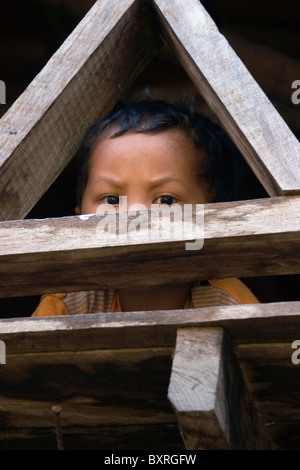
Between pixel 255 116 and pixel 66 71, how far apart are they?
1.57 ft

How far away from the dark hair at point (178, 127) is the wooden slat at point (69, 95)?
6 centimetres

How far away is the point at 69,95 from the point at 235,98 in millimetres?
433

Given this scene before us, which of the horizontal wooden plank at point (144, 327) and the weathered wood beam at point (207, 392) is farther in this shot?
the horizontal wooden plank at point (144, 327)

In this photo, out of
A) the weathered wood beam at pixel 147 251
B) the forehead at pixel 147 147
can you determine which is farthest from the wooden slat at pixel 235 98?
the forehead at pixel 147 147

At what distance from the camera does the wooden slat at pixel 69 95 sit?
79.7 inches

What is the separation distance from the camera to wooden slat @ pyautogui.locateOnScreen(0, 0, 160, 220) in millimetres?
2025

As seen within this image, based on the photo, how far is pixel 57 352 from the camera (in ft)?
5.59

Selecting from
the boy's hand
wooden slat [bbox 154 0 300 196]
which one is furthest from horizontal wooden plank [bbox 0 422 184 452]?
wooden slat [bbox 154 0 300 196]

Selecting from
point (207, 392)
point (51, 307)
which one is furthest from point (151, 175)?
point (207, 392)

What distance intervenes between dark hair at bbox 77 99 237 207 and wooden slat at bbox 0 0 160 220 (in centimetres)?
6

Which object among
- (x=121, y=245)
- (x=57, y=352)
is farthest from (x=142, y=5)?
(x=57, y=352)

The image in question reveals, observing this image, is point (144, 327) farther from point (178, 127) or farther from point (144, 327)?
point (178, 127)

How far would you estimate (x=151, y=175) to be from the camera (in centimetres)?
234

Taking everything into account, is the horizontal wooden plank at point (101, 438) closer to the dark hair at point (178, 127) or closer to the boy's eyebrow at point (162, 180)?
the boy's eyebrow at point (162, 180)
